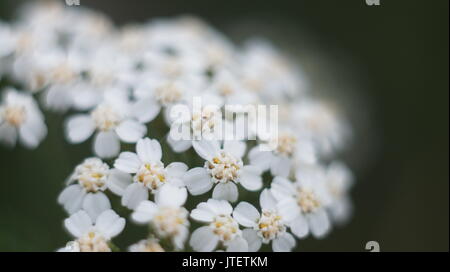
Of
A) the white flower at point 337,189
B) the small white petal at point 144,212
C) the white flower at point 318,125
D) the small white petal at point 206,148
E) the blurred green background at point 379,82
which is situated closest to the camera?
the small white petal at point 144,212

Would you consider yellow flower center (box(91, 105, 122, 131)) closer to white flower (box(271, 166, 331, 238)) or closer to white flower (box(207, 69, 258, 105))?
white flower (box(207, 69, 258, 105))

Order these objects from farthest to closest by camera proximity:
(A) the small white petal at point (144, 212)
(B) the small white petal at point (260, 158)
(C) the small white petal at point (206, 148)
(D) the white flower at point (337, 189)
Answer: (D) the white flower at point (337, 189), (B) the small white petal at point (260, 158), (C) the small white petal at point (206, 148), (A) the small white petal at point (144, 212)

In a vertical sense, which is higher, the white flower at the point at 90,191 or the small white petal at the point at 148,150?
the small white petal at the point at 148,150

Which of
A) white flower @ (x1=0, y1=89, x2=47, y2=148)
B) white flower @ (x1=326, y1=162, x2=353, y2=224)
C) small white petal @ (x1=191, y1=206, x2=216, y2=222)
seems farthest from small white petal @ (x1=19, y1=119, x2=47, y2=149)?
white flower @ (x1=326, y1=162, x2=353, y2=224)

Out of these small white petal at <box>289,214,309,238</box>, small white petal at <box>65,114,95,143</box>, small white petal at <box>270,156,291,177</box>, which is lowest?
small white petal at <box>289,214,309,238</box>

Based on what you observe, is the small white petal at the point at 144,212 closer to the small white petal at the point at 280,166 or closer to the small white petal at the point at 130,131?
the small white petal at the point at 130,131

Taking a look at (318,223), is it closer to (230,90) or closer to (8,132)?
(230,90)

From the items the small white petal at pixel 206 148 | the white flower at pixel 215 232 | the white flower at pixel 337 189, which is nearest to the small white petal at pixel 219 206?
the white flower at pixel 215 232
